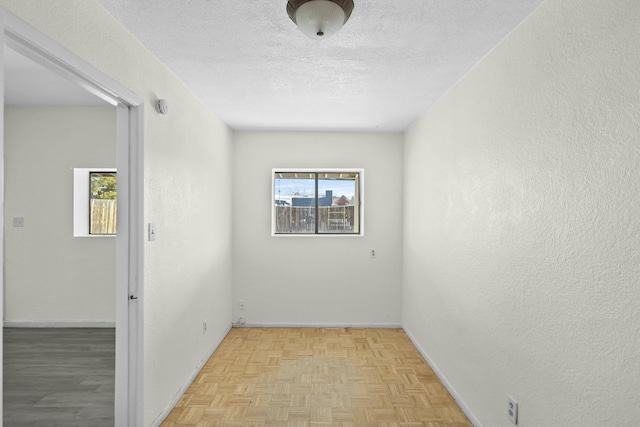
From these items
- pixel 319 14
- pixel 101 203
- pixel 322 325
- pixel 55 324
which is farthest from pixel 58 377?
pixel 319 14

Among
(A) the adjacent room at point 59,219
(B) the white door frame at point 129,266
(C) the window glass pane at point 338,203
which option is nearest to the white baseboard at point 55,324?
(A) the adjacent room at point 59,219

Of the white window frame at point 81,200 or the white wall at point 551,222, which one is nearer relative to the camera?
the white wall at point 551,222

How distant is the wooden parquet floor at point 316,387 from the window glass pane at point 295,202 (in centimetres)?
137

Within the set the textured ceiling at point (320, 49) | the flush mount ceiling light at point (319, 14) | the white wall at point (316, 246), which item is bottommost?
the white wall at point (316, 246)

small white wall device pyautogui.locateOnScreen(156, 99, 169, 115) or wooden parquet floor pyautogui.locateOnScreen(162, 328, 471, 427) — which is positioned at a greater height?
small white wall device pyautogui.locateOnScreen(156, 99, 169, 115)

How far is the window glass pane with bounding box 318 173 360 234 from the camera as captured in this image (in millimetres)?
4910

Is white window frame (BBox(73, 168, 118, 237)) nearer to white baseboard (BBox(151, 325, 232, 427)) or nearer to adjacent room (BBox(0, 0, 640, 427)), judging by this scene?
adjacent room (BBox(0, 0, 640, 427))

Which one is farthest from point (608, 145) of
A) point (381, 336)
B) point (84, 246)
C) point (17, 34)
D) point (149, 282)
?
point (84, 246)

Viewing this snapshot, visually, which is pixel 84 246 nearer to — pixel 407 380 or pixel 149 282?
pixel 149 282

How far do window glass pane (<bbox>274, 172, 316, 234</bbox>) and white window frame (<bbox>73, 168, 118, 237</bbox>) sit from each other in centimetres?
195

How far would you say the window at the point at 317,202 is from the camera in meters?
4.91

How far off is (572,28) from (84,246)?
490 centimetres

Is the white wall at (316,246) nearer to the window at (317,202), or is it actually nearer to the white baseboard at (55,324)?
the window at (317,202)

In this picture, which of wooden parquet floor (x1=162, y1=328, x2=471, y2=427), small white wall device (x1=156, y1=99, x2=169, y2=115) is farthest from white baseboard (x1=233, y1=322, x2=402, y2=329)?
small white wall device (x1=156, y1=99, x2=169, y2=115)
